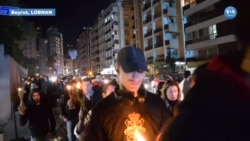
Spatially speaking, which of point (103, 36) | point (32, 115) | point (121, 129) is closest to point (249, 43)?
point (121, 129)

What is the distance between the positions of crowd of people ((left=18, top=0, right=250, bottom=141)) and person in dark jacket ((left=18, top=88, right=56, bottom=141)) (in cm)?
90

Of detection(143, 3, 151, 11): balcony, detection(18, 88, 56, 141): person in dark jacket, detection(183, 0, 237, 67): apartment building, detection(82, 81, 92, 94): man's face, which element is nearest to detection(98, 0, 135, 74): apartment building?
detection(143, 3, 151, 11): balcony

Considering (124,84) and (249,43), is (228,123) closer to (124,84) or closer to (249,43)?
(249,43)

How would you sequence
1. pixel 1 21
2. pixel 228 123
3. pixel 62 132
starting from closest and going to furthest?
1. pixel 228 123
2. pixel 62 132
3. pixel 1 21

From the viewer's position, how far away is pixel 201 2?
2050 inches

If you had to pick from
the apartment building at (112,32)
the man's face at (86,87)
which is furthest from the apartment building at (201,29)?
the man's face at (86,87)

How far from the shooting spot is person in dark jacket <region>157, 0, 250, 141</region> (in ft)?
3.93

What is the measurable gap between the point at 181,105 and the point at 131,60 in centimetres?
164

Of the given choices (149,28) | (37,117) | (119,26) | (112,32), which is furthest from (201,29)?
(112,32)

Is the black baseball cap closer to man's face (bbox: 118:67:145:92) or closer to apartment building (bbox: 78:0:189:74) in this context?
man's face (bbox: 118:67:145:92)

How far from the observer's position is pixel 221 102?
3.96 ft

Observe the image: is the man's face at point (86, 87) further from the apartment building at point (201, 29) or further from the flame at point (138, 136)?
the apartment building at point (201, 29)

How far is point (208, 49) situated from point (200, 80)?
166ft

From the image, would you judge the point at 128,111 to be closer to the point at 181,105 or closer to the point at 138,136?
the point at 138,136
